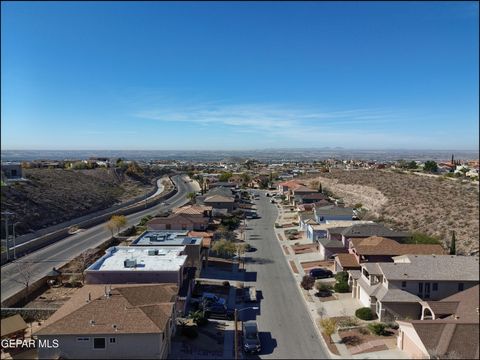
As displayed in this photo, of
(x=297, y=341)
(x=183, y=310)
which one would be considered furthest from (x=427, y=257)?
(x=183, y=310)

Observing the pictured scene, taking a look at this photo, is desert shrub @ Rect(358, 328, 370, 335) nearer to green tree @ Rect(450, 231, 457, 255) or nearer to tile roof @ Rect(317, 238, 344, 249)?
green tree @ Rect(450, 231, 457, 255)

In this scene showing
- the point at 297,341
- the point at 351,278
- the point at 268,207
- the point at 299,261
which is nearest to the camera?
the point at 297,341

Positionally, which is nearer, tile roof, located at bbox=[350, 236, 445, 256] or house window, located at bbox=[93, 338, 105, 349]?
house window, located at bbox=[93, 338, 105, 349]

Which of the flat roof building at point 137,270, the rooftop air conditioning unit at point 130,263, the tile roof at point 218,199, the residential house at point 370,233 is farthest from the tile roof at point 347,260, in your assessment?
the tile roof at point 218,199

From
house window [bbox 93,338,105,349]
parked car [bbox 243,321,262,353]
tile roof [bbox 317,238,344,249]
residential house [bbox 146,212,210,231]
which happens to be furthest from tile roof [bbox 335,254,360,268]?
house window [bbox 93,338,105,349]

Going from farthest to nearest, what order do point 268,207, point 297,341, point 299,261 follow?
1. point 268,207
2. point 299,261
3. point 297,341

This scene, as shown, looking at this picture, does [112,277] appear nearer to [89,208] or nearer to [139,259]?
[139,259]
